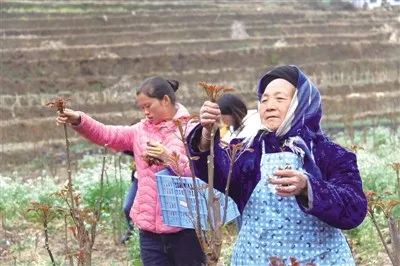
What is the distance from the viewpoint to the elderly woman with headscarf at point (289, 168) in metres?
2.81

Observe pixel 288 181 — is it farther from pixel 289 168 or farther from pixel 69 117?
pixel 69 117

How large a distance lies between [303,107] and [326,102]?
20.7 metres

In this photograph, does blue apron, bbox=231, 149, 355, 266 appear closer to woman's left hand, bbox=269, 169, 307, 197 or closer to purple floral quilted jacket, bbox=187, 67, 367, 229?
purple floral quilted jacket, bbox=187, 67, 367, 229

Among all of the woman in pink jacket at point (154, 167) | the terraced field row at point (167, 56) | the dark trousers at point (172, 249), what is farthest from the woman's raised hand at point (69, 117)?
the terraced field row at point (167, 56)

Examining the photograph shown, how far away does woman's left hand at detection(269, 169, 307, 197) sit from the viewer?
254 centimetres

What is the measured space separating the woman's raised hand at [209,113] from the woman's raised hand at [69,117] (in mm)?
969

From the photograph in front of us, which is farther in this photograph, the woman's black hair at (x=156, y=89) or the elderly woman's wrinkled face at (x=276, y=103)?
the woman's black hair at (x=156, y=89)

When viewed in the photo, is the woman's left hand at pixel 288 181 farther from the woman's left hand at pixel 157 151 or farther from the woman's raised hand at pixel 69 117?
the woman's raised hand at pixel 69 117

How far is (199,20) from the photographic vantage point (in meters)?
36.2

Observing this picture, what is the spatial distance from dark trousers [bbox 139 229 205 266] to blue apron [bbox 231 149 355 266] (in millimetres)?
1200

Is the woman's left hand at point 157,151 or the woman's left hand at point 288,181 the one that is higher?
the woman's left hand at point 157,151

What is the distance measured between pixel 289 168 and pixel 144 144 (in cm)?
155

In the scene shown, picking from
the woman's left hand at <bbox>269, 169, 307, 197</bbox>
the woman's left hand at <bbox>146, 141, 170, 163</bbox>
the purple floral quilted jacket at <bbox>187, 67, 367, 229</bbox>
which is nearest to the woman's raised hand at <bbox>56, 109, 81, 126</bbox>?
the woman's left hand at <bbox>146, 141, 170, 163</bbox>

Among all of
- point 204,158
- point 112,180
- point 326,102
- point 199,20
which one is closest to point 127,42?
point 199,20
